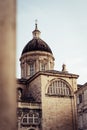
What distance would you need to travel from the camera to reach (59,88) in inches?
1475

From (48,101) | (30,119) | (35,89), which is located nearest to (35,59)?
(35,89)

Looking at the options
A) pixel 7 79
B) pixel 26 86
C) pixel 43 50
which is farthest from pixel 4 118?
pixel 43 50

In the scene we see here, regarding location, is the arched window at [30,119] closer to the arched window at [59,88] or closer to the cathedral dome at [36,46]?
the arched window at [59,88]

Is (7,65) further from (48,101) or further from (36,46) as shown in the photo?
(36,46)

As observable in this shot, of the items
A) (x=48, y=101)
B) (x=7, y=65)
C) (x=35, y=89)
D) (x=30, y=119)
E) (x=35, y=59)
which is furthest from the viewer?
(x=35, y=59)

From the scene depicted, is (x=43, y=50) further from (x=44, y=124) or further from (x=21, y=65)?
(x=44, y=124)

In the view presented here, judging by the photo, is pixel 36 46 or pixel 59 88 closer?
pixel 59 88

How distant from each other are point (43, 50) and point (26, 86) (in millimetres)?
7108

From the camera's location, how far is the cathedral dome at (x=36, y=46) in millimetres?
45938

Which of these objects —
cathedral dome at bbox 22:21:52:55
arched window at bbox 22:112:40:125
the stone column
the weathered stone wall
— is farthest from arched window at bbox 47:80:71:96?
the stone column

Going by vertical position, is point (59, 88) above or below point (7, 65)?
above

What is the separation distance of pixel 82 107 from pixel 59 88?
3612 millimetres

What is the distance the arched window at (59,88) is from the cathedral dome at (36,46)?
363 inches

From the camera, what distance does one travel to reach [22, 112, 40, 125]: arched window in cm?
3472
